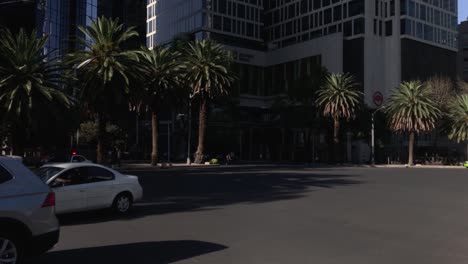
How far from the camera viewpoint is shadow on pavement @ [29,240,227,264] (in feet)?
26.2

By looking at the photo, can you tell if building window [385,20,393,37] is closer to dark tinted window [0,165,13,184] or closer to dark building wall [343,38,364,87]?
dark building wall [343,38,364,87]

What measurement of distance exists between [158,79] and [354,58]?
4495 centimetres

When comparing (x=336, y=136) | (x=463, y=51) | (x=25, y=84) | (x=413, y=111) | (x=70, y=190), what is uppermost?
(x=463, y=51)

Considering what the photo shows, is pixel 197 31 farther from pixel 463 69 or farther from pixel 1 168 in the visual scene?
pixel 1 168

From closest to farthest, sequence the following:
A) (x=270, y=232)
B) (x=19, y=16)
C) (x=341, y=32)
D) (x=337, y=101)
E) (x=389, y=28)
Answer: (x=270, y=232) < (x=19, y=16) < (x=337, y=101) < (x=341, y=32) < (x=389, y=28)

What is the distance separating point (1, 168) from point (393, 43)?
83987 millimetres

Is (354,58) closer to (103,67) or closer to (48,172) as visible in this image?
(103,67)

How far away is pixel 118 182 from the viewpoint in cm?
1321

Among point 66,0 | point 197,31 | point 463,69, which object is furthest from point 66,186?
point 463,69

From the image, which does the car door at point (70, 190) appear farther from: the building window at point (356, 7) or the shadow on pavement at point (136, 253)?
the building window at point (356, 7)

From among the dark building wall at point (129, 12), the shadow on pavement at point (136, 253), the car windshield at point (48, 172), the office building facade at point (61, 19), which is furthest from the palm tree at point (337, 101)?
the shadow on pavement at point (136, 253)

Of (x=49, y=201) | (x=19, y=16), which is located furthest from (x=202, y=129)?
(x=49, y=201)

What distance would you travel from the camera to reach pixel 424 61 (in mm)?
86562

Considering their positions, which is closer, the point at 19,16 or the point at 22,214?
the point at 22,214
